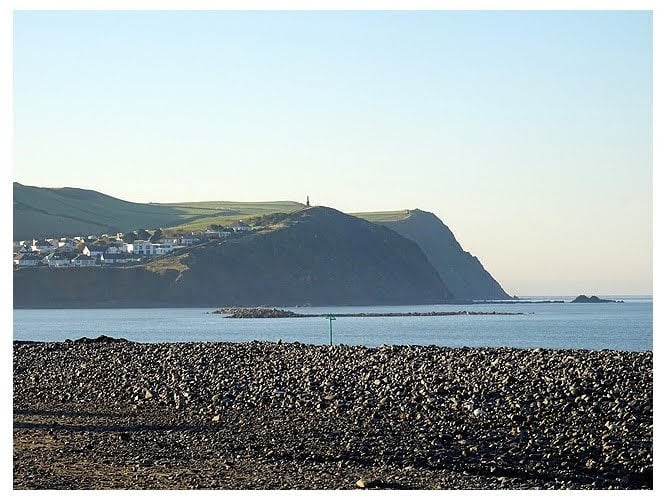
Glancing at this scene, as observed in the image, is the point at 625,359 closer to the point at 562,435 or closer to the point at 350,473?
the point at 562,435

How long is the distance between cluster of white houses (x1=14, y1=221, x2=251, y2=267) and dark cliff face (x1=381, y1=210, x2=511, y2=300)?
1312 inches

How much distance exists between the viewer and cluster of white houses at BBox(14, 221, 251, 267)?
159375 mm

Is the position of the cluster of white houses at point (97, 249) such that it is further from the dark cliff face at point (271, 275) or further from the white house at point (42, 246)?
the dark cliff face at point (271, 275)

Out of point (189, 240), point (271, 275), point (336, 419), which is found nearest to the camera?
point (336, 419)

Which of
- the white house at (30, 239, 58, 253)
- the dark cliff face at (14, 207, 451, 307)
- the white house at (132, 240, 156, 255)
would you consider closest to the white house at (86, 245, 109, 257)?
the white house at (132, 240, 156, 255)

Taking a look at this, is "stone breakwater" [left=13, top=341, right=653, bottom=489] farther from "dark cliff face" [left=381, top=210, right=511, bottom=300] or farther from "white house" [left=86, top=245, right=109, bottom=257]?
"dark cliff face" [left=381, top=210, right=511, bottom=300]

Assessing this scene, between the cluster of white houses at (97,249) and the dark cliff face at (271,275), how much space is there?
555 centimetres

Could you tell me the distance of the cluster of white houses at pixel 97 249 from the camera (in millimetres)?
159375

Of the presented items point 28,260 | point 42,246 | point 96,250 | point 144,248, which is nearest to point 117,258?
point 144,248

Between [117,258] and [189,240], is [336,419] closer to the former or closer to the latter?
[117,258]

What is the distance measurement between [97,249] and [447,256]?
205 ft

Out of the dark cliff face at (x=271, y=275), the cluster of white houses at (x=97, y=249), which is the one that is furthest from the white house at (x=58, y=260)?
the dark cliff face at (x=271, y=275)

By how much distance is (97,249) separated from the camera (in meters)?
170
